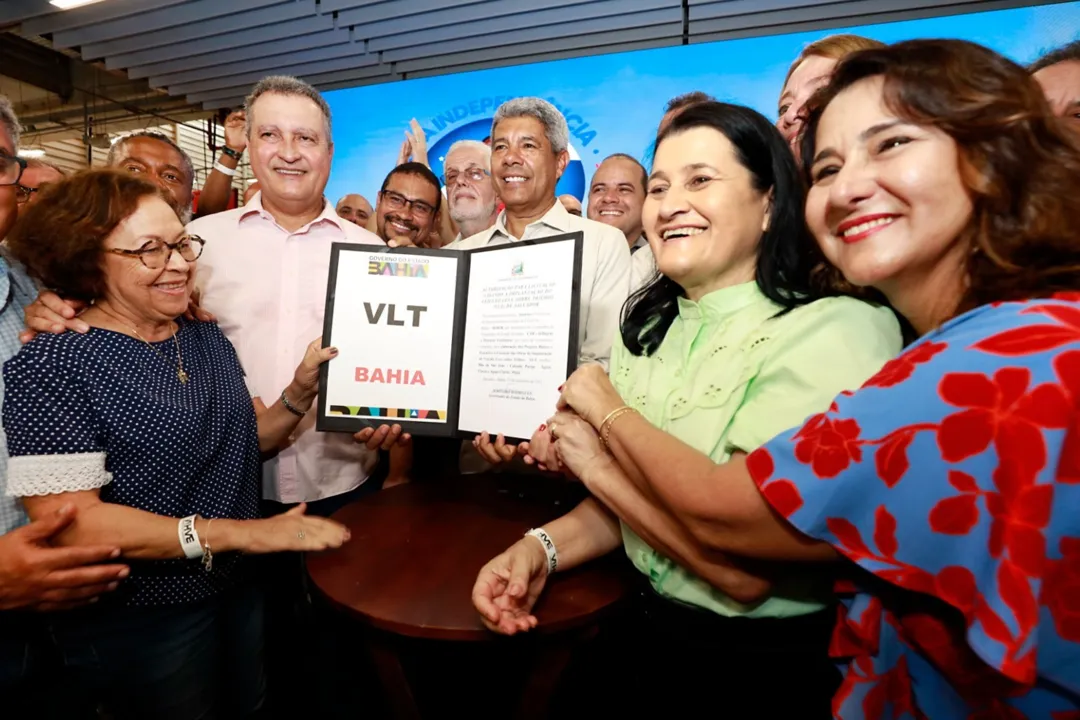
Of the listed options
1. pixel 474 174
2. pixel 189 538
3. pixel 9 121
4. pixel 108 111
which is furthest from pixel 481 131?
pixel 108 111

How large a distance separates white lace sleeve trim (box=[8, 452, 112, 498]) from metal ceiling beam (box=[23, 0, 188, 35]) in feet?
19.0

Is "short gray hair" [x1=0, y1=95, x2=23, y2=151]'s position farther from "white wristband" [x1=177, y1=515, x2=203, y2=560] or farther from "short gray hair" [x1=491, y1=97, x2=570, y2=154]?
"short gray hair" [x1=491, y1=97, x2=570, y2=154]

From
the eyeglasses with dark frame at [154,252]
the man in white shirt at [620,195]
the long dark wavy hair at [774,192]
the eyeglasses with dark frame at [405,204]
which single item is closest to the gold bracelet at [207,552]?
the eyeglasses with dark frame at [154,252]

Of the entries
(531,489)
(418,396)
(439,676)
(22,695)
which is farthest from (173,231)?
(439,676)

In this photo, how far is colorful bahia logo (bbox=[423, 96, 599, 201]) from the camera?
17.3ft

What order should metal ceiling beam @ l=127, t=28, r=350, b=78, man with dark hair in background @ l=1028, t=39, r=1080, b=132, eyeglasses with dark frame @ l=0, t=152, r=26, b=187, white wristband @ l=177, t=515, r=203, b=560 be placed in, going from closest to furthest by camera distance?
white wristband @ l=177, t=515, r=203, b=560 < eyeglasses with dark frame @ l=0, t=152, r=26, b=187 < man with dark hair in background @ l=1028, t=39, r=1080, b=132 < metal ceiling beam @ l=127, t=28, r=350, b=78

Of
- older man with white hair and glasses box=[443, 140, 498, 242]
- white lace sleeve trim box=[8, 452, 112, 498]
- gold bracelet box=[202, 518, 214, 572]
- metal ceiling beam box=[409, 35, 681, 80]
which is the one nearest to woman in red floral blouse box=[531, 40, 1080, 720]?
gold bracelet box=[202, 518, 214, 572]

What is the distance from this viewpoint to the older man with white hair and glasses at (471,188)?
365 centimetres

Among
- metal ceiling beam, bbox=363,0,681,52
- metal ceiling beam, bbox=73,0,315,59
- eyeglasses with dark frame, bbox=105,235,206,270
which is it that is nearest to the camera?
eyeglasses with dark frame, bbox=105,235,206,270

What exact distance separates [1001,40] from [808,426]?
5.27 m

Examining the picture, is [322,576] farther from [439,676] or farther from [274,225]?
[274,225]

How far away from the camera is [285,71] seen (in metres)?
6.40

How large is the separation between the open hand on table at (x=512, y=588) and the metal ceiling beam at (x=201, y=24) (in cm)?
578

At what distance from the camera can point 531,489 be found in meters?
2.17
